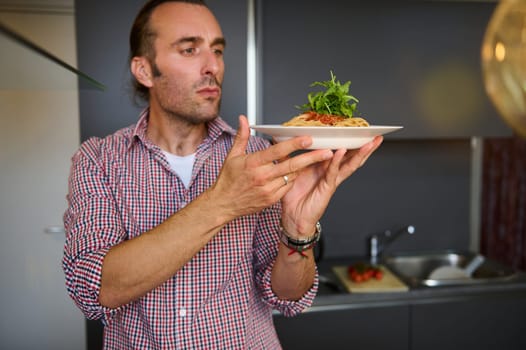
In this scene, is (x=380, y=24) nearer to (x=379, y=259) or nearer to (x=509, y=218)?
(x=379, y=259)

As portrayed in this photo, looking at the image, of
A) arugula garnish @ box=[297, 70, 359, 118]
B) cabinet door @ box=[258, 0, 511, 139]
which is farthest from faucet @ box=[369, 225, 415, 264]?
arugula garnish @ box=[297, 70, 359, 118]

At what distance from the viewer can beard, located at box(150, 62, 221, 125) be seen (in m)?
1.27

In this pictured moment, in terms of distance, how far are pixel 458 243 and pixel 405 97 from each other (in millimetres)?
1136

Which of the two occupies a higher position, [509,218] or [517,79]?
[517,79]

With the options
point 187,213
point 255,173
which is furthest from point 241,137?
point 187,213

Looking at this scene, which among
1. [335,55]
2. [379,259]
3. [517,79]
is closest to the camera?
[517,79]

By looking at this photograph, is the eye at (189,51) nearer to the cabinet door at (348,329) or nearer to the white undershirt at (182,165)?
the white undershirt at (182,165)

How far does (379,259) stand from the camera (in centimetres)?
265

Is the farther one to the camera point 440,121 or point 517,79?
point 440,121

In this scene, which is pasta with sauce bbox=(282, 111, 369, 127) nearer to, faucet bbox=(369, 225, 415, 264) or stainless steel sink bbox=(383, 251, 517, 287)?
stainless steel sink bbox=(383, 251, 517, 287)

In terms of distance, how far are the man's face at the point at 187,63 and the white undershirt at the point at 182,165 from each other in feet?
0.36

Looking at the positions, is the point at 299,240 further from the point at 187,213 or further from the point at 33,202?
the point at 33,202

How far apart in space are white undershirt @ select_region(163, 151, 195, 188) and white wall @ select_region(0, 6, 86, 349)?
127cm

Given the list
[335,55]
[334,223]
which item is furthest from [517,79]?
[334,223]
